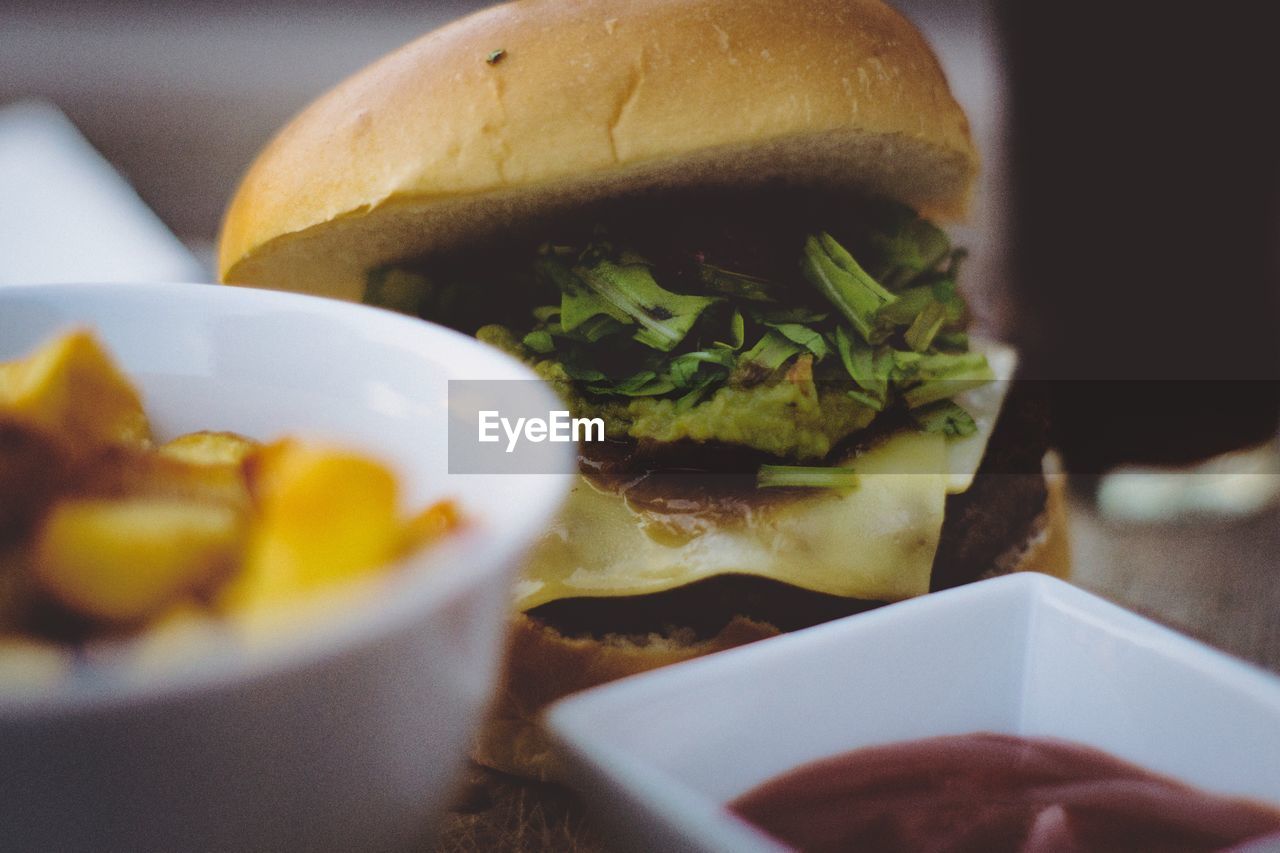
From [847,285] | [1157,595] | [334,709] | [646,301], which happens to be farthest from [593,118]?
[1157,595]

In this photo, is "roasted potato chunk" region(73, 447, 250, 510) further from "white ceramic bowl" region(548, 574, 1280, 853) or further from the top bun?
the top bun

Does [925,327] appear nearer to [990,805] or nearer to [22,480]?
[990,805]

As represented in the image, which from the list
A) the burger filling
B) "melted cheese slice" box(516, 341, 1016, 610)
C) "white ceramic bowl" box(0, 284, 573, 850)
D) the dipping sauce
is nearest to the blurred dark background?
the burger filling

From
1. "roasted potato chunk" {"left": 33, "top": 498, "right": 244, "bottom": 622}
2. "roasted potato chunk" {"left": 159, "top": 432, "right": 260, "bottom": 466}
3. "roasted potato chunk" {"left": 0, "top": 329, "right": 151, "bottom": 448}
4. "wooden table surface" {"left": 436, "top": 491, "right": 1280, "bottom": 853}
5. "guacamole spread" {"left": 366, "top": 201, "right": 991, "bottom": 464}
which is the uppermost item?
"roasted potato chunk" {"left": 0, "top": 329, "right": 151, "bottom": 448}

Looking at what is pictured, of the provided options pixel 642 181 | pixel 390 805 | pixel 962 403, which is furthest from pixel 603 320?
pixel 390 805

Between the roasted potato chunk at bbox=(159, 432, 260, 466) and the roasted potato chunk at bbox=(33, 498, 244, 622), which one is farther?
the roasted potato chunk at bbox=(159, 432, 260, 466)

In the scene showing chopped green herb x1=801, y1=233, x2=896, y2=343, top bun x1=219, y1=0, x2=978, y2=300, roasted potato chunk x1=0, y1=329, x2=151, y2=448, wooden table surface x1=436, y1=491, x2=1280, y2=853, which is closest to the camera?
roasted potato chunk x1=0, y1=329, x2=151, y2=448

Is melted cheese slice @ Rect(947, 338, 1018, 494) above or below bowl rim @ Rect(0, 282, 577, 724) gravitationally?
below

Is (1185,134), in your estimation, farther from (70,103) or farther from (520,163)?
(70,103)
